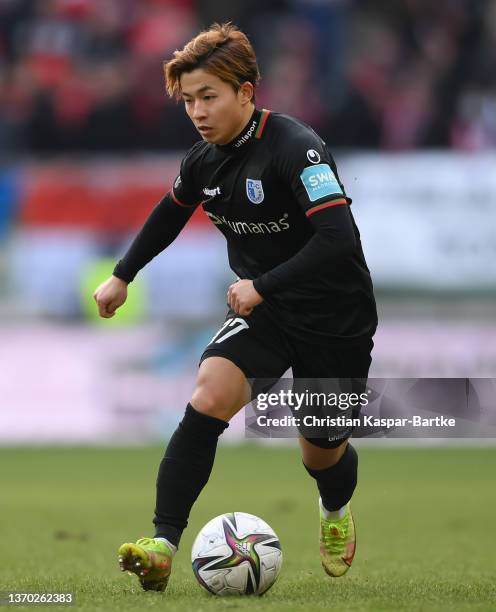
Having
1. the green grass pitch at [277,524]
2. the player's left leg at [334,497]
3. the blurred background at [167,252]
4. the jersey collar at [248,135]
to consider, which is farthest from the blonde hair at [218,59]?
the blurred background at [167,252]

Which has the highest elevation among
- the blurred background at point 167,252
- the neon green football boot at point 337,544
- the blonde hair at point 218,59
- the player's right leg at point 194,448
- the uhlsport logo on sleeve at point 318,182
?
the blurred background at point 167,252

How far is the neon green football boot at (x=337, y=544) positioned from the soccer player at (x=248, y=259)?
17.2 inches

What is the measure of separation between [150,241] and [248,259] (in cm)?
47

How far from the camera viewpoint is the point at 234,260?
5.36 meters

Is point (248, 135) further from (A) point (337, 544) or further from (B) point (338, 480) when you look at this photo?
(A) point (337, 544)

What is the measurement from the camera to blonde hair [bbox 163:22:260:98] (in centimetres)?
497

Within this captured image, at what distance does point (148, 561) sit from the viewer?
185 inches

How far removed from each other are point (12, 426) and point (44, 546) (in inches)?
249

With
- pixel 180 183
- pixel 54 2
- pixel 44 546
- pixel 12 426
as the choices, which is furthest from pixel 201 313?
pixel 180 183

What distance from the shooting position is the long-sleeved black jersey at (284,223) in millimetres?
4832

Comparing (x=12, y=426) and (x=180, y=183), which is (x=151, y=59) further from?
(x=180, y=183)

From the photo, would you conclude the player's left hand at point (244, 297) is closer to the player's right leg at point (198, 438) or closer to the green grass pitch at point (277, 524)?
the player's right leg at point (198, 438)

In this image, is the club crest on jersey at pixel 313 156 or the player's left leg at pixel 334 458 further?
the player's left leg at pixel 334 458

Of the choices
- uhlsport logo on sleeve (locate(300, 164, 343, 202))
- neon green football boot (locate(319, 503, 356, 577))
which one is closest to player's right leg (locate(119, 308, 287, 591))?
uhlsport logo on sleeve (locate(300, 164, 343, 202))
